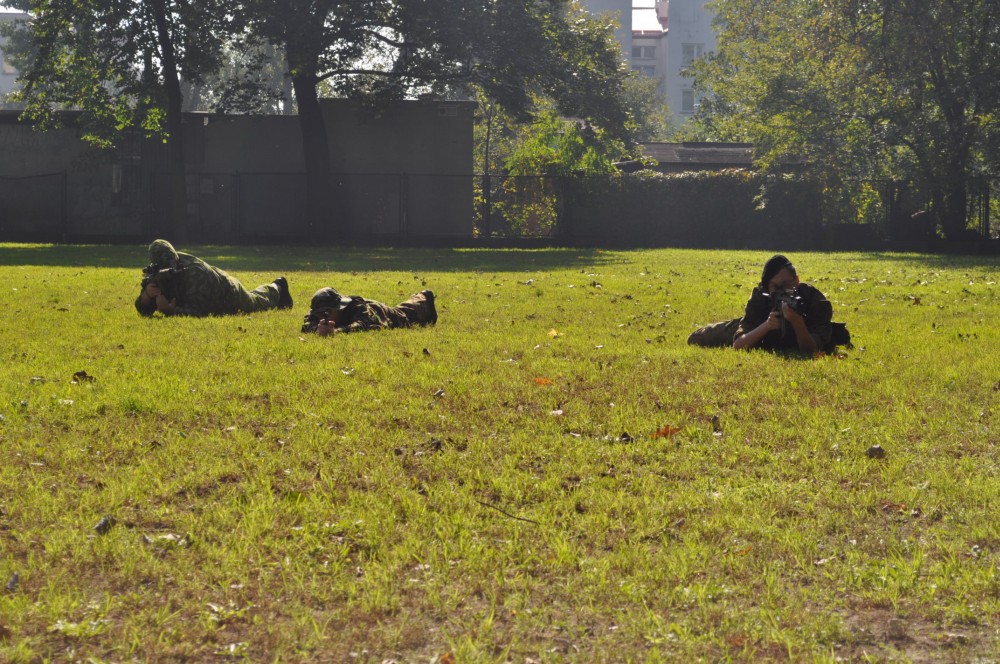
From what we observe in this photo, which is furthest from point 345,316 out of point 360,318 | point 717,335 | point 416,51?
point 416,51

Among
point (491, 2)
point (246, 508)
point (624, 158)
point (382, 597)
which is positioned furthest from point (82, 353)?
point (624, 158)

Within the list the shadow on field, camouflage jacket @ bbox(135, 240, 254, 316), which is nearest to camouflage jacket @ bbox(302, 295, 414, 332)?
camouflage jacket @ bbox(135, 240, 254, 316)

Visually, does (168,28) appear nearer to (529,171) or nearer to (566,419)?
(529,171)

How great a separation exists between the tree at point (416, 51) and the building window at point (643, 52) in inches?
4181

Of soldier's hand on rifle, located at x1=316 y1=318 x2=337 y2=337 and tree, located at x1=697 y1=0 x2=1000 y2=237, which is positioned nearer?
soldier's hand on rifle, located at x1=316 y1=318 x2=337 y2=337

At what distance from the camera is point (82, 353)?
9.23 metres

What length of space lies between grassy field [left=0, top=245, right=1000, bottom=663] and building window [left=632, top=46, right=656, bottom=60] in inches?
5324

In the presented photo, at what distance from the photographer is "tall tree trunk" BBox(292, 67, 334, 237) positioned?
35312mm

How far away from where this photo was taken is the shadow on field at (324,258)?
76.9 feet

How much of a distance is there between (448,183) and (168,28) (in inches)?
362

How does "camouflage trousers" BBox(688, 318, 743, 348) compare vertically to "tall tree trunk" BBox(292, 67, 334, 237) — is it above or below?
below

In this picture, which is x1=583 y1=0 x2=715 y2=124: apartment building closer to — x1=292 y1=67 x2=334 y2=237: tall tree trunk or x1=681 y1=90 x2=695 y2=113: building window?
x1=681 y1=90 x2=695 y2=113: building window

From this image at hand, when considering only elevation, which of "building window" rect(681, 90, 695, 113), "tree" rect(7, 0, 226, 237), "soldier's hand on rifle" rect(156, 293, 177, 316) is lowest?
"soldier's hand on rifle" rect(156, 293, 177, 316)

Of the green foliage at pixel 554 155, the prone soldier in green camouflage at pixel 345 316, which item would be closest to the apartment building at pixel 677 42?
the green foliage at pixel 554 155
